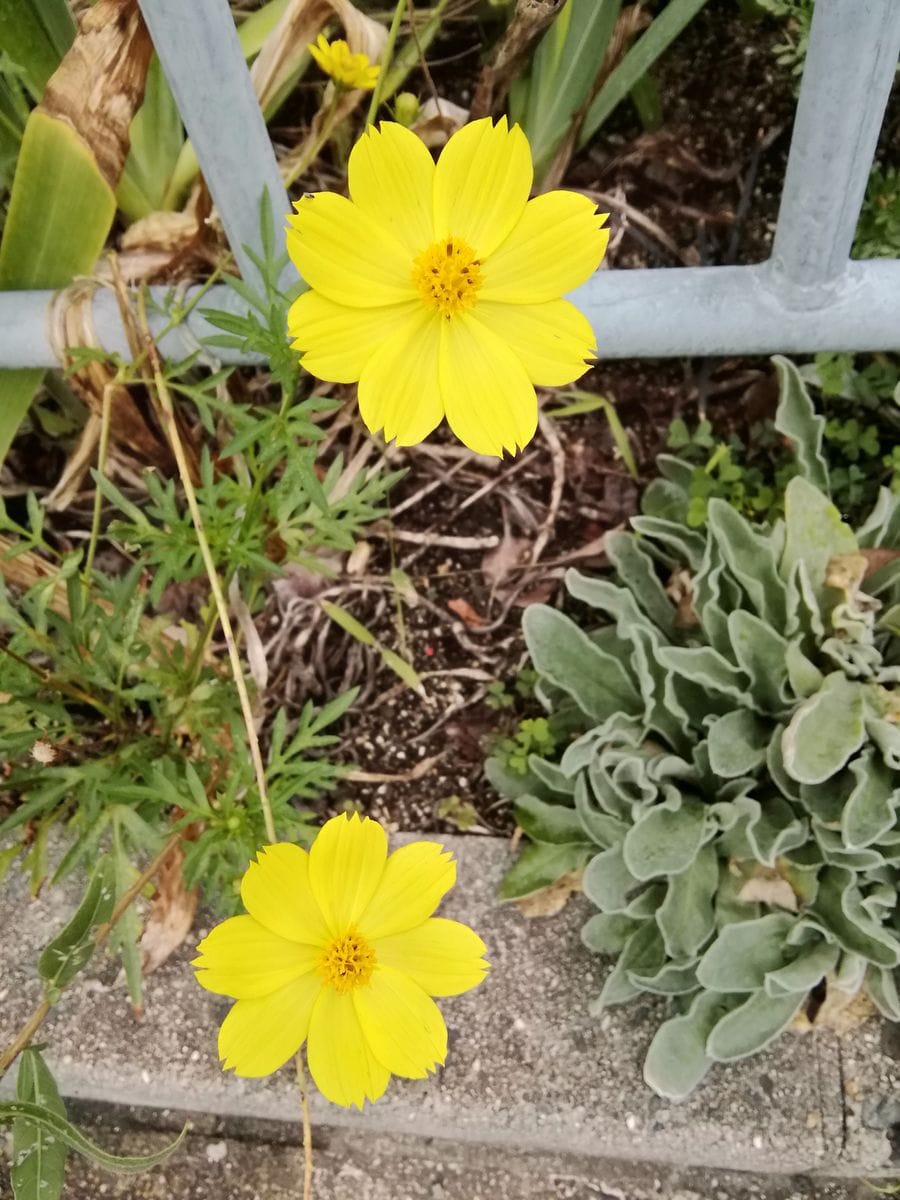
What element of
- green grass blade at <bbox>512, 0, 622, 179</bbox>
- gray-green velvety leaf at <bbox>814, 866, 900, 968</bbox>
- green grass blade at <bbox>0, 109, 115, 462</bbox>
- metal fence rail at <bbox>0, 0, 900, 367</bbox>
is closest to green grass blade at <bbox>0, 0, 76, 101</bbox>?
green grass blade at <bbox>0, 109, 115, 462</bbox>

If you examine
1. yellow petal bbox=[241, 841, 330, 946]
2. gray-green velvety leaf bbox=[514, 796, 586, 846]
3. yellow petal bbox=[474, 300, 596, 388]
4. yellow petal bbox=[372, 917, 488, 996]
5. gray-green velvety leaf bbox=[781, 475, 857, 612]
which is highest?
yellow petal bbox=[474, 300, 596, 388]

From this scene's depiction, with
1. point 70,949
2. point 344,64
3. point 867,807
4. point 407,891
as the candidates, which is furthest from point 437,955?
point 344,64

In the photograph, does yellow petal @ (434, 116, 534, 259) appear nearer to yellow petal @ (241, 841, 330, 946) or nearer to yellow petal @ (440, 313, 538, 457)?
yellow petal @ (440, 313, 538, 457)

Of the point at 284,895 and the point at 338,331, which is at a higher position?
the point at 338,331

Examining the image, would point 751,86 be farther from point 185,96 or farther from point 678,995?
point 678,995

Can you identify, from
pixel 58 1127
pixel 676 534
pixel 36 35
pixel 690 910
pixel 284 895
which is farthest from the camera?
pixel 676 534

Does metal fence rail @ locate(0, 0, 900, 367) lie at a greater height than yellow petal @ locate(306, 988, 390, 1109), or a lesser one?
greater

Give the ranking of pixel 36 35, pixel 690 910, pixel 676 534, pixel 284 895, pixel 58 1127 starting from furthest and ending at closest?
pixel 676 534 → pixel 690 910 → pixel 36 35 → pixel 284 895 → pixel 58 1127

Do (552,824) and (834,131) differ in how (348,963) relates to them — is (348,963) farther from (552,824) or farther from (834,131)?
(834,131)
